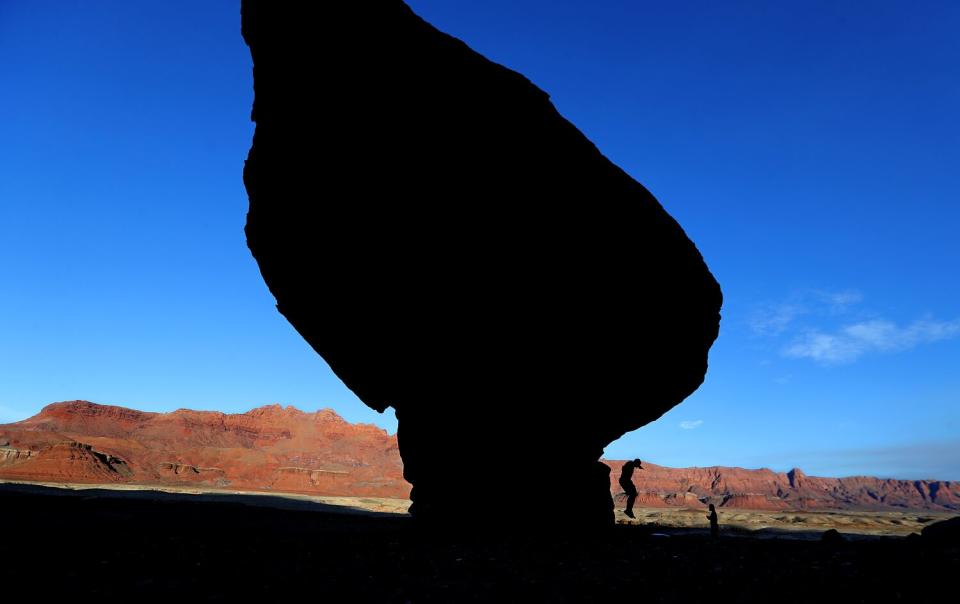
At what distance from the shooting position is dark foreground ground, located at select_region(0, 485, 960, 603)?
5520 millimetres

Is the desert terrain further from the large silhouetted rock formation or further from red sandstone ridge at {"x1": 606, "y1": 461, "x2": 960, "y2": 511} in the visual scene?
red sandstone ridge at {"x1": 606, "y1": 461, "x2": 960, "y2": 511}

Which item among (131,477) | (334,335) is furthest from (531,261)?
(131,477)

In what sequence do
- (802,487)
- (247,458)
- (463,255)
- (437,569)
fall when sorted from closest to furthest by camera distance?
(437,569) < (463,255) < (247,458) < (802,487)

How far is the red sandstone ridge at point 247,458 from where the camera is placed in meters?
82.2

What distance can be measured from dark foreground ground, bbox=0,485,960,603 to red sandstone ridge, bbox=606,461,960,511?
15743 centimetres

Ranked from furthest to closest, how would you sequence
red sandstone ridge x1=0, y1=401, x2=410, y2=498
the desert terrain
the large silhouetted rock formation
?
red sandstone ridge x1=0, y1=401, x2=410, y2=498 → the desert terrain → the large silhouetted rock formation

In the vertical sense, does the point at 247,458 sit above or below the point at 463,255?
below

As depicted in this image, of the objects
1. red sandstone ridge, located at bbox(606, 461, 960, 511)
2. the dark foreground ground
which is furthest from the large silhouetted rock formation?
red sandstone ridge, located at bbox(606, 461, 960, 511)

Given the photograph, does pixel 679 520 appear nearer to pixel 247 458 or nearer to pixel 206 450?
pixel 247 458

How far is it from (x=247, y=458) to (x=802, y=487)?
173835 mm

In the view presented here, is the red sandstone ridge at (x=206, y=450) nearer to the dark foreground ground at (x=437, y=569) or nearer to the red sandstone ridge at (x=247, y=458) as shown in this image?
the red sandstone ridge at (x=247, y=458)

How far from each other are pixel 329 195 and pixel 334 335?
4043 millimetres

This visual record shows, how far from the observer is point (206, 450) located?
371 ft

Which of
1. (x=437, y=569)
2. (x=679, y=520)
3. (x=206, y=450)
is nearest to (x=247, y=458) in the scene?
(x=206, y=450)
